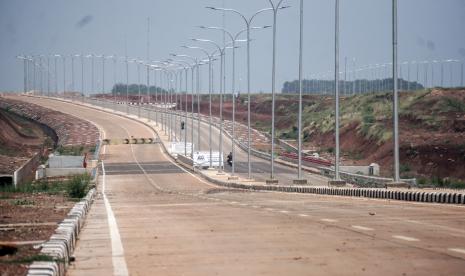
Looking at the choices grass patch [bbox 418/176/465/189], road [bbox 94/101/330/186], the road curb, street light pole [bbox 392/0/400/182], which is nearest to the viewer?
the road curb

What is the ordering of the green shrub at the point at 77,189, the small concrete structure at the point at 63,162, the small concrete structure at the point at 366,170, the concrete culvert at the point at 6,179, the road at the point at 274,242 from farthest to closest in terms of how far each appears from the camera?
the small concrete structure at the point at 63,162 < the small concrete structure at the point at 366,170 < the concrete culvert at the point at 6,179 < the green shrub at the point at 77,189 < the road at the point at 274,242

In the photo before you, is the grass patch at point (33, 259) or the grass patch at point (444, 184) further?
the grass patch at point (444, 184)

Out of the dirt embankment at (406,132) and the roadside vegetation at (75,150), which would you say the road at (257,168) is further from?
the roadside vegetation at (75,150)

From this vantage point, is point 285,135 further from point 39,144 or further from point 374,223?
point 374,223

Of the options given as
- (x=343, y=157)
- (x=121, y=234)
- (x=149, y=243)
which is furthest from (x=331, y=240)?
(x=343, y=157)

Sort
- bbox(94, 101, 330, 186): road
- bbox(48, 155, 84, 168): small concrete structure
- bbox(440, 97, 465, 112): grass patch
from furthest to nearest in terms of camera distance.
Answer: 1. bbox(440, 97, 465, 112): grass patch
2. bbox(48, 155, 84, 168): small concrete structure
3. bbox(94, 101, 330, 186): road

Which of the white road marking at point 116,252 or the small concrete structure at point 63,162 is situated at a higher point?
the white road marking at point 116,252

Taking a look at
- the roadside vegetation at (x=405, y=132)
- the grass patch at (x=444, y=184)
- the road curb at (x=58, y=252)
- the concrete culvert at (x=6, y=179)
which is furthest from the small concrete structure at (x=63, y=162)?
the road curb at (x=58, y=252)

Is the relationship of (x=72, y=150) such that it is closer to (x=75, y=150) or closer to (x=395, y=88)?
(x=75, y=150)

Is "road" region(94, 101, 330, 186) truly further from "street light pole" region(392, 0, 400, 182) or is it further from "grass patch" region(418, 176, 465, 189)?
"street light pole" region(392, 0, 400, 182)

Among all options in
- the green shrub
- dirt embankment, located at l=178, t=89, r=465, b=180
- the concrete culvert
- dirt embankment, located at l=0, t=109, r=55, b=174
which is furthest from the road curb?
dirt embankment, located at l=178, t=89, r=465, b=180

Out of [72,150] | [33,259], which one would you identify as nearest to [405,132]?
[72,150]

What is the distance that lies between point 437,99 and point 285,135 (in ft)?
125

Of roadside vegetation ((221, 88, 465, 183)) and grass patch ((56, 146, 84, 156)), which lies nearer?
roadside vegetation ((221, 88, 465, 183))
